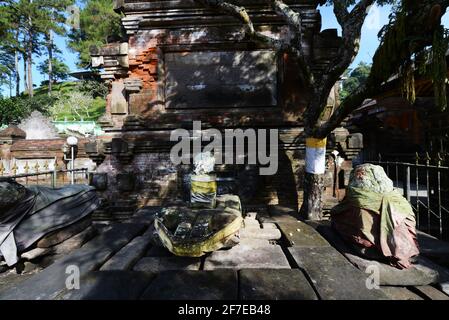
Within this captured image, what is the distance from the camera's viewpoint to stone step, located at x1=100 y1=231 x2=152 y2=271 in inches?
114

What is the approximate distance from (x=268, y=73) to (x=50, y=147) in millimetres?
11097

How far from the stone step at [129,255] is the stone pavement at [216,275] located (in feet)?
0.04

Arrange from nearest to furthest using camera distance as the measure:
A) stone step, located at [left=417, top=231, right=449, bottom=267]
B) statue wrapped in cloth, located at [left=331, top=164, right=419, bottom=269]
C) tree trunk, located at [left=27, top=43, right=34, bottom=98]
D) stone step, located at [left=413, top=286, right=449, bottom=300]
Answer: stone step, located at [left=413, top=286, right=449, bottom=300] < statue wrapped in cloth, located at [left=331, top=164, right=419, bottom=269] < stone step, located at [left=417, top=231, right=449, bottom=267] < tree trunk, located at [left=27, top=43, right=34, bottom=98]

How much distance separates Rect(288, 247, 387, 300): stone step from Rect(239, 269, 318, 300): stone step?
0.41 ft

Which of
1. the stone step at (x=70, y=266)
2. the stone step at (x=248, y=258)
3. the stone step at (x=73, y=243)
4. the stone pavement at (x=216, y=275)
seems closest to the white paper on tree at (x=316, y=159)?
the stone pavement at (x=216, y=275)

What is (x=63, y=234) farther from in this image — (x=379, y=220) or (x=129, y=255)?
(x=379, y=220)

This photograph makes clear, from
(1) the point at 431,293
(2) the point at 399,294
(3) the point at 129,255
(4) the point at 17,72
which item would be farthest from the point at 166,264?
(4) the point at 17,72

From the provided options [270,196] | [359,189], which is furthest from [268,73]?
[359,189]

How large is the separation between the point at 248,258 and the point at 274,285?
2.14 ft

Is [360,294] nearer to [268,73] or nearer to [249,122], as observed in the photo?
[249,122]

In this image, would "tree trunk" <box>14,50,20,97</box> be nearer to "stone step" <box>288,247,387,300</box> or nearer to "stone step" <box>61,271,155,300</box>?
"stone step" <box>61,271,155,300</box>

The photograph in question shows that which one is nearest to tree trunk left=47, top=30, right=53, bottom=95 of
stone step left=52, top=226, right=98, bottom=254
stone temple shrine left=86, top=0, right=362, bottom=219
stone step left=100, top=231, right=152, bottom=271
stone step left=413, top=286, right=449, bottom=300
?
stone temple shrine left=86, top=0, right=362, bottom=219

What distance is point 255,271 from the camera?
8.93 ft

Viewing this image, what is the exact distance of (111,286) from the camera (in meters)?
2.45
